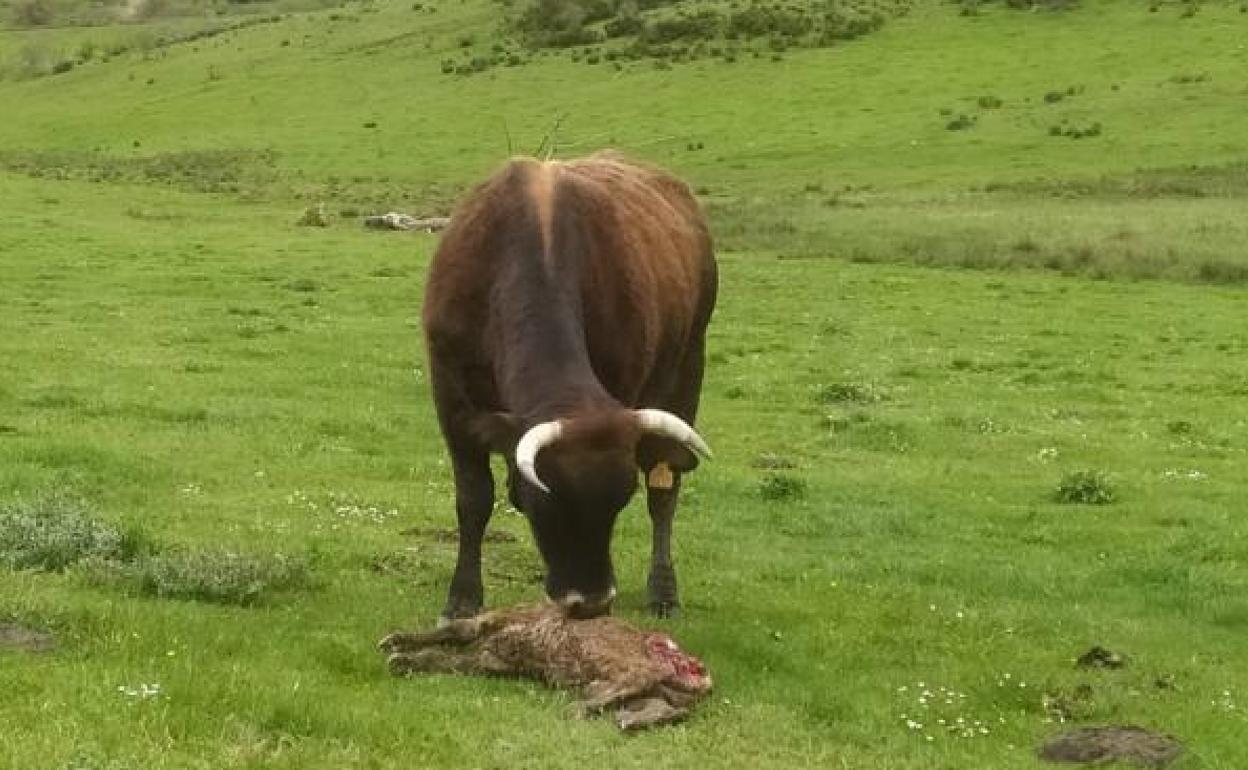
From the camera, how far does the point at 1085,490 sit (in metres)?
17.5

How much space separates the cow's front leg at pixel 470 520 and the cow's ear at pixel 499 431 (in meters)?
1.13

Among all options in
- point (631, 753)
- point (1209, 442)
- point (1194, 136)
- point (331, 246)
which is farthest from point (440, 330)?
point (1194, 136)

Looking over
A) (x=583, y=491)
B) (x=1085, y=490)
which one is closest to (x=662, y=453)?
(x=583, y=491)

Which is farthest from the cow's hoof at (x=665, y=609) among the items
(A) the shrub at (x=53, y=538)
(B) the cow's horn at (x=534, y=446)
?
(A) the shrub at (x=53, y=538)

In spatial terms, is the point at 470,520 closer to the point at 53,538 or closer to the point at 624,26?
the point at 53,538

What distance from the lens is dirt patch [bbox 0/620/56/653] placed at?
29.7 ft

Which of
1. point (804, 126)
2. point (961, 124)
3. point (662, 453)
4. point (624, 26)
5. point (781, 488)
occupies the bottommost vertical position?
point (961, 124)

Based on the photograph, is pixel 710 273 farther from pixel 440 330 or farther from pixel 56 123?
pixel 56 123

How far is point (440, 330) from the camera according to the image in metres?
10.8

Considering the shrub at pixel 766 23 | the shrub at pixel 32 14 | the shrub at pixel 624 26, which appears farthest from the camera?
the shrub at pixel 32 14

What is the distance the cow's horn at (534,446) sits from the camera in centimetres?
860

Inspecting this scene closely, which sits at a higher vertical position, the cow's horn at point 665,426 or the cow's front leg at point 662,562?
the cow's horn at point 665,426

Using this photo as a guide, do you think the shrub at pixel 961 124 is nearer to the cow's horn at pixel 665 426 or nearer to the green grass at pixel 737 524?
the green grass at pixel 737 524

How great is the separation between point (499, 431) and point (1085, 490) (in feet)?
32.3
